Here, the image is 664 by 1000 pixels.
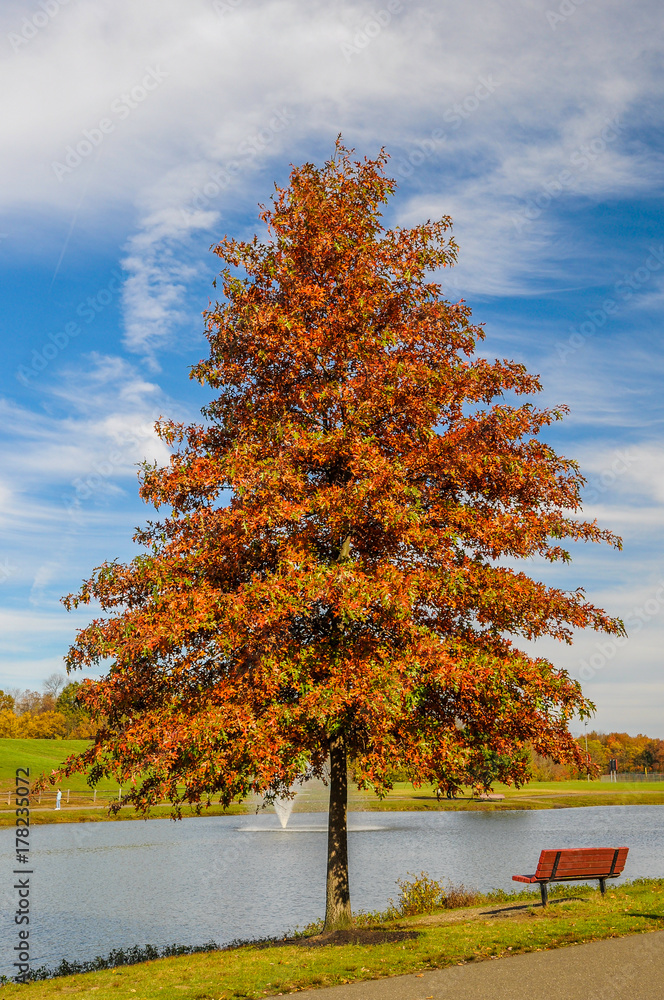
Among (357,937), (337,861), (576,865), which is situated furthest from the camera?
(576,865)

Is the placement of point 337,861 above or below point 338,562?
below

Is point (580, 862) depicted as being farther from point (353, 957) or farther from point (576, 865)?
point (353, 957)

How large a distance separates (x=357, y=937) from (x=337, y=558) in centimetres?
622

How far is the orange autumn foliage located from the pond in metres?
8.03

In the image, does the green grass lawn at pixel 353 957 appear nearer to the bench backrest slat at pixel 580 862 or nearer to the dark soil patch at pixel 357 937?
the dark soil patch at pixel 357 937

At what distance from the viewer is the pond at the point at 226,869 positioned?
1919 cm

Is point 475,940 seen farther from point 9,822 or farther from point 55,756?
point 55,756

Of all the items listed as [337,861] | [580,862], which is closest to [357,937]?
[337,861]

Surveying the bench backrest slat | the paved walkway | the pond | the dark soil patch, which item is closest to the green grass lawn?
the dark soil patch

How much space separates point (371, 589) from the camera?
11.1 metres

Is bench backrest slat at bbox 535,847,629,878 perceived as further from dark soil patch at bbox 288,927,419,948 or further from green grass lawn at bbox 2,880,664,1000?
dark soil patch at bbox 288,927,419,948

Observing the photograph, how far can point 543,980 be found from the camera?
30.4ft

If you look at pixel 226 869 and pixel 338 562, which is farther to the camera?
pixel 226 869

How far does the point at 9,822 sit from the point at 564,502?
46551 mm
